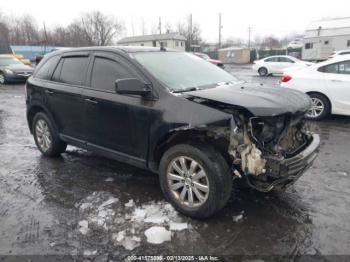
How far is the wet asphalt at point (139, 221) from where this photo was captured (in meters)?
2.94

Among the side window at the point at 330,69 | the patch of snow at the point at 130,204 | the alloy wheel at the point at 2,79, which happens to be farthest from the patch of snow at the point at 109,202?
the alloy wheel at the point at 2,79

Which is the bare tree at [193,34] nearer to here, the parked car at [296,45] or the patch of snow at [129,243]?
the parked car at [296,45]

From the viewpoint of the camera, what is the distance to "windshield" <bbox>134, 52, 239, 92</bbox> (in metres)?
3.78

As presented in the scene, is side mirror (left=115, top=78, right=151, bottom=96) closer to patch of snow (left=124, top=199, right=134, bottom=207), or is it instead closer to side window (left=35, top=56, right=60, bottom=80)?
patch of snow (left=124, top=199, right=134, bottom=207)

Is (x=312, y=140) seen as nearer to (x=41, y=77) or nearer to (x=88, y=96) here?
(x=88, y=96)

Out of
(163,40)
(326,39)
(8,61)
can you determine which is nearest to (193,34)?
(163,40)

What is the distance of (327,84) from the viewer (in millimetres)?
7375

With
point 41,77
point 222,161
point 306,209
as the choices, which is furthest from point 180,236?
point 41,77

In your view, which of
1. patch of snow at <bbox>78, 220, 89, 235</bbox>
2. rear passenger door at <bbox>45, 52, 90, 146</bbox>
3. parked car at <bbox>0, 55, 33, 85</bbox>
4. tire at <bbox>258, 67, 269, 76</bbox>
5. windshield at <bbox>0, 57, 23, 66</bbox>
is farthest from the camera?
tire at <bbox>258, 67, 269, 76</bbox>

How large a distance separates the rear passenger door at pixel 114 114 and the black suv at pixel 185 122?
0.04 ft

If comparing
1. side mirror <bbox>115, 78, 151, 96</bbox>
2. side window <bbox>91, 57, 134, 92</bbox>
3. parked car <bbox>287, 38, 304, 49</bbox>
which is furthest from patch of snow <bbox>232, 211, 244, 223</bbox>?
parked car <bbox>287, 38, 304, 49</bbox>

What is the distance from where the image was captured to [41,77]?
5.25 metres

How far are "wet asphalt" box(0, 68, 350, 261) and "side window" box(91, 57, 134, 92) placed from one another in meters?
1.32

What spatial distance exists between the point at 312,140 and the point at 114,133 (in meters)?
2.44
